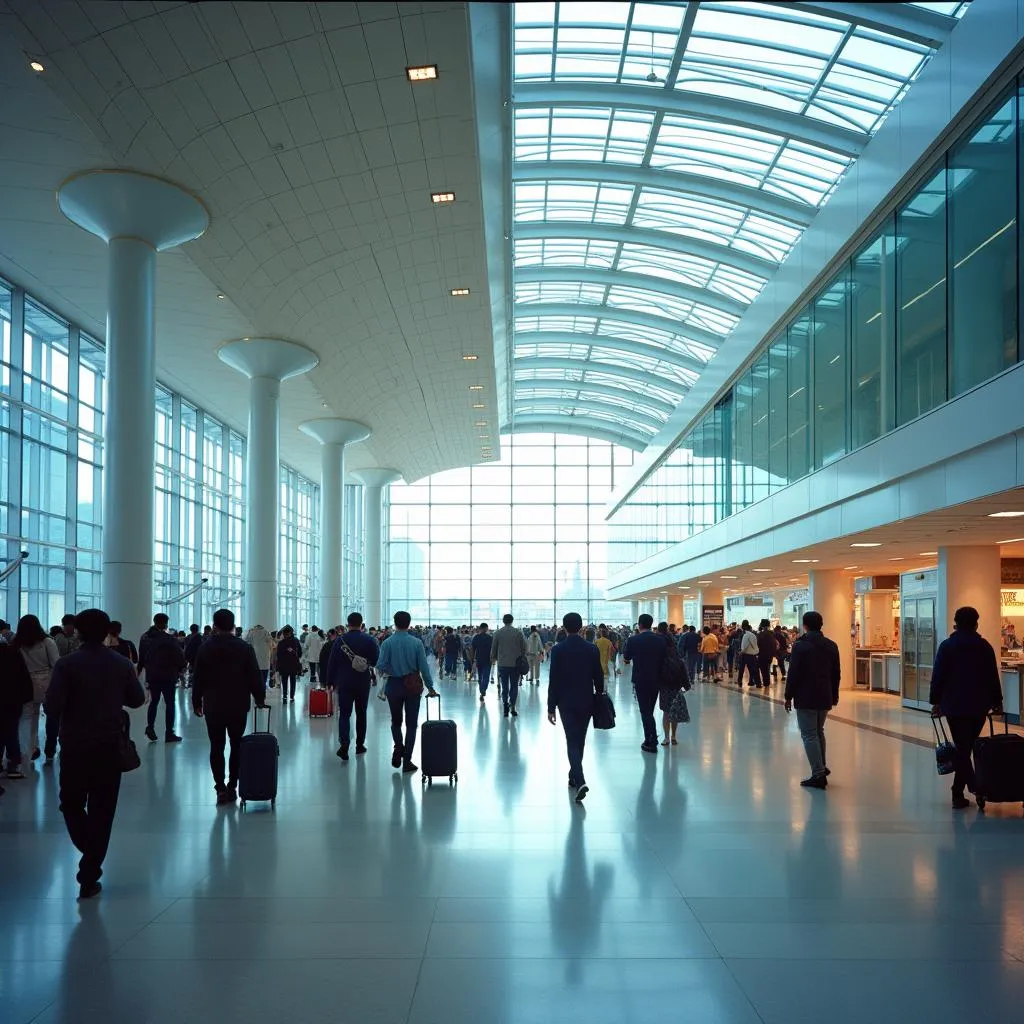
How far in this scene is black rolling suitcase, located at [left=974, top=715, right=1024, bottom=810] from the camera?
8711 mm

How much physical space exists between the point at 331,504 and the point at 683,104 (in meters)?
19.9

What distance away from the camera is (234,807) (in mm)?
8984

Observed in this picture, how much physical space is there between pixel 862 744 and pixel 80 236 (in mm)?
15842

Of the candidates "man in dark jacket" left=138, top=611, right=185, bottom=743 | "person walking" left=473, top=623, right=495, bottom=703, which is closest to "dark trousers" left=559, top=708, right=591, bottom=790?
"man in dark jacket" left=138, top=611, right=185, bottom=743

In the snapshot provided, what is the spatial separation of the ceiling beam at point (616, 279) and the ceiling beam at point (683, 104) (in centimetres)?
1150

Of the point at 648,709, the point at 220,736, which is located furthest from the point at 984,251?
the point at 220,736

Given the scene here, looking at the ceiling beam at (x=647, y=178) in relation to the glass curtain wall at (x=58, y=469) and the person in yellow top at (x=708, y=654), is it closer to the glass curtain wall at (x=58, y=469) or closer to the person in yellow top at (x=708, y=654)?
the person in yellow top at (x=708, y=654)

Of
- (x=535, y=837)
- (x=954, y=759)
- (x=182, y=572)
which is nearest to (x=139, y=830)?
(x=535, y=837)

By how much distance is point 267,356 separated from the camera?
984 inches

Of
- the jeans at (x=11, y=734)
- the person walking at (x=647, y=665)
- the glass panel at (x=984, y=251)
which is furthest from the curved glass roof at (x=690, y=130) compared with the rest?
the jeans at (x=11, y=734)

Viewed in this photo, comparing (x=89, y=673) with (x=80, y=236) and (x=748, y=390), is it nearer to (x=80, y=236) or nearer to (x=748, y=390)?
(x=80, y=236)

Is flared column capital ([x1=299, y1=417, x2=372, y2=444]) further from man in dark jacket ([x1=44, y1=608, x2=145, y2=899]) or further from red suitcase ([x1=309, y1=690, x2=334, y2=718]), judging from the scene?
man in dark jacket ([x1=44, y1=608, x2=145, y2=899])

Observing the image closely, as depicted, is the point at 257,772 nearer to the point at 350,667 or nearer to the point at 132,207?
the point at 350,667

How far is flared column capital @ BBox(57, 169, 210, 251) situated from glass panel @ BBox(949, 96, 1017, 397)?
36.9ft
